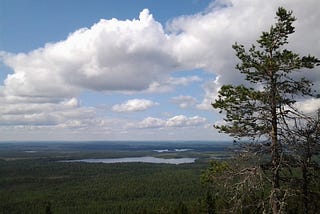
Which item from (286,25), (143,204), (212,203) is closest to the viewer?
(286,25)

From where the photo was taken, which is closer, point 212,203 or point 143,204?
point 212,203

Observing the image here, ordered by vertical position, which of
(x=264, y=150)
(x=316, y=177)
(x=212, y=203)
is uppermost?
(x=264, y=150)

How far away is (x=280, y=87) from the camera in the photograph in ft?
51.2

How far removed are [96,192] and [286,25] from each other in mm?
145610

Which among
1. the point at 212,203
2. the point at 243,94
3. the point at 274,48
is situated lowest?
the point at 212,203

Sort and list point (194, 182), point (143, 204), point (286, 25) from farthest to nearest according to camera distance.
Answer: point (194, 182) → point (143, 204) → point (286, 25)

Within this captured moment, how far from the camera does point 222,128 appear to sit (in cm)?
1647

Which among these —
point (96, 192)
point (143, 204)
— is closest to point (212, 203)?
point (143, 204)

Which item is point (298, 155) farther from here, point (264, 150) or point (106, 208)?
point (106, 208)

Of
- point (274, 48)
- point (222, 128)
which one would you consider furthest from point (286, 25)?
point (222, 128)

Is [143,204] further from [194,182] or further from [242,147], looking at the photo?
[242,147]

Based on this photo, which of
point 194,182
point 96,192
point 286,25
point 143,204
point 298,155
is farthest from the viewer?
point 194,182

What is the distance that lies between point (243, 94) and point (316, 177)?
14.6 ft

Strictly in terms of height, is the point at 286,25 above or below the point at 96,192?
above
